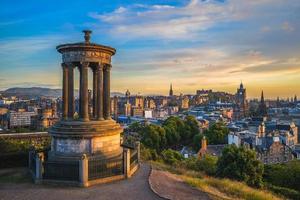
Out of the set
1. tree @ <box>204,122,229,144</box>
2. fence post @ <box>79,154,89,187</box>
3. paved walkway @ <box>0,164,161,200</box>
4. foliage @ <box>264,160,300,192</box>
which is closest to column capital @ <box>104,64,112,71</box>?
fence post @ <box>79,154,89,187</box>

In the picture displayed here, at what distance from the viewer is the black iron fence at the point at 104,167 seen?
1655 centimetres

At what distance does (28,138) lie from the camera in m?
35.1

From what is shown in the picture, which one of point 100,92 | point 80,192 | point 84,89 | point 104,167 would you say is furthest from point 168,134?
point 80,192

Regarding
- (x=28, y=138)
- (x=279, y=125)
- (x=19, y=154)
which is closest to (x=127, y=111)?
(x=279, y=125)

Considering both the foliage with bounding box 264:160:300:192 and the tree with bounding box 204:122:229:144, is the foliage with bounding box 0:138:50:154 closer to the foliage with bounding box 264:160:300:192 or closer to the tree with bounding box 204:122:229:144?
the foliage with bounding box 264:160:300:192

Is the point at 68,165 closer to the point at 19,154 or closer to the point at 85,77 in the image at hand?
the point at 85,77

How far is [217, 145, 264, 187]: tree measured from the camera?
95.3 feet

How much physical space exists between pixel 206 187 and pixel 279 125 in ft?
283

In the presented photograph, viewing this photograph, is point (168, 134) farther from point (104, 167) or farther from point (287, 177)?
point (104, 167)

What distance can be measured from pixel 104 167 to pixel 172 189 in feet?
11.7

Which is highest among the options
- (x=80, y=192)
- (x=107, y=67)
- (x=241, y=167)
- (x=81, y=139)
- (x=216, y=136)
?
(x=107, y=67)

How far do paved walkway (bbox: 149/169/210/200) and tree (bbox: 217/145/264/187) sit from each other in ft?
38.4

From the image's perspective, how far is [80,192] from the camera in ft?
49.7

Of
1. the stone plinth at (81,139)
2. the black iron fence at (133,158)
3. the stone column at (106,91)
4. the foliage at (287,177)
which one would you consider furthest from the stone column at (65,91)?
the foliage at (287,177)
